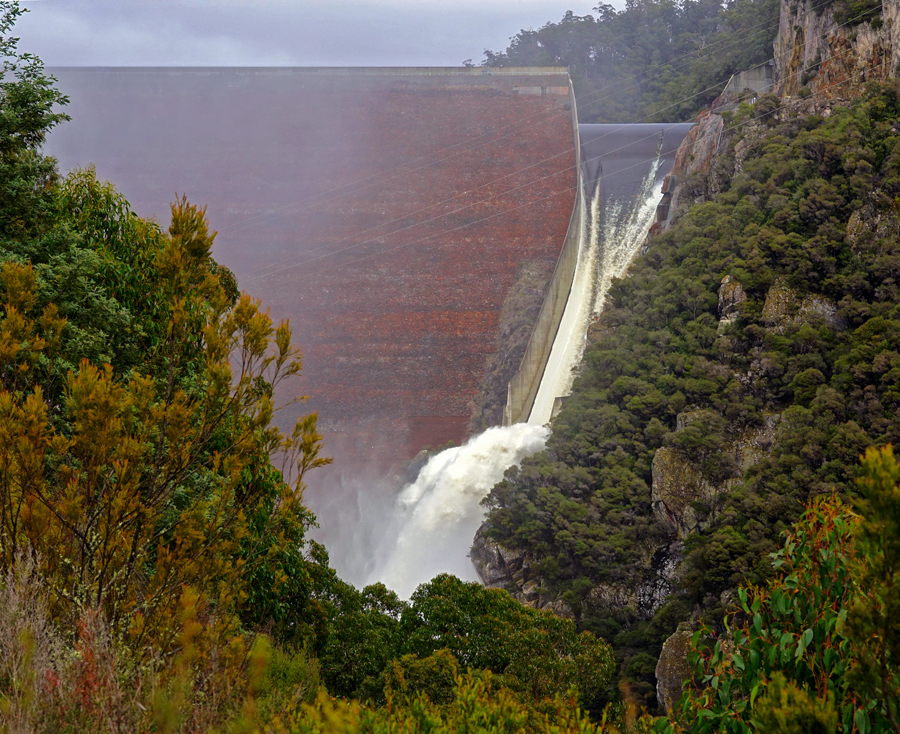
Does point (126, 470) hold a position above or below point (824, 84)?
below

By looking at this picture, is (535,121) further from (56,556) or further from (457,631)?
(56,556)

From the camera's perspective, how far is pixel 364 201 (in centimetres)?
2666

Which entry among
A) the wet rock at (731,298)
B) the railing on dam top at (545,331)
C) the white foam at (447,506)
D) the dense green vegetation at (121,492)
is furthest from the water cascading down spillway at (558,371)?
the dense green vegetation at (121,492)

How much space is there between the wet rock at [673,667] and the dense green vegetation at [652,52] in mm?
25434

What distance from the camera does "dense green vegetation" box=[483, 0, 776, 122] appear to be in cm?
3322

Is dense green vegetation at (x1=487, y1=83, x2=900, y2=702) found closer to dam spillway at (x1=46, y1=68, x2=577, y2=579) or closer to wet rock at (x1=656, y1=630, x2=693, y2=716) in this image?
wet rock at (x1=656, y1=630, x2=693, y2=716)

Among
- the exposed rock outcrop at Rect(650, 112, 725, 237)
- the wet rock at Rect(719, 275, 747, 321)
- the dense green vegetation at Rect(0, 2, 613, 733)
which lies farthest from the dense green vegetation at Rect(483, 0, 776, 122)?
the dense green vegetation at Rect(0, 2, 613, 733)

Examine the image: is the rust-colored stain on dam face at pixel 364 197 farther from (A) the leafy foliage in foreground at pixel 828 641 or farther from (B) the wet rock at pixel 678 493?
(A) the leafy foliage in foreground at pixel 828 641

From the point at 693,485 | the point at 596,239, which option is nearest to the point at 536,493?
the point at 693,485

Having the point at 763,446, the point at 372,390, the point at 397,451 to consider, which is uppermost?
the point at 372,390

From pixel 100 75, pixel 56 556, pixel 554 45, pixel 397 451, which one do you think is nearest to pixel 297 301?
pixel 397 451

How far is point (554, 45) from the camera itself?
136 ft

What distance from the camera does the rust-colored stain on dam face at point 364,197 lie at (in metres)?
22.7

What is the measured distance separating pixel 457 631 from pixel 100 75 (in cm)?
2647
